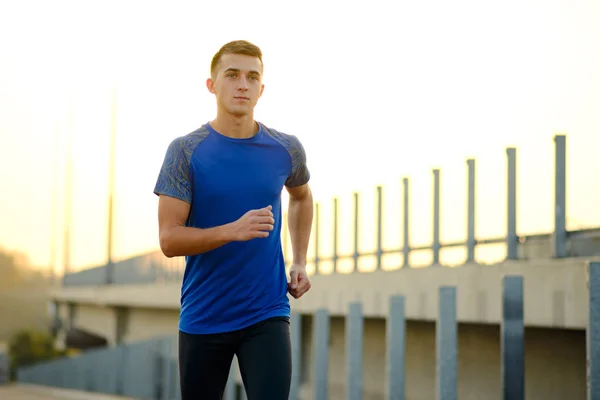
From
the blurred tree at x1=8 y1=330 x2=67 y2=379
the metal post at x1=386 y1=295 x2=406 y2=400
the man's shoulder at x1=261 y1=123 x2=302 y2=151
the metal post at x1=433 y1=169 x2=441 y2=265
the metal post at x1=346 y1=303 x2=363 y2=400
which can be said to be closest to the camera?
the man's shoulder at x1=261 y1=123 x2=302 y2=151

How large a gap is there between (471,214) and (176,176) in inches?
234

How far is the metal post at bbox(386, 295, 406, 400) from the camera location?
6.96 m

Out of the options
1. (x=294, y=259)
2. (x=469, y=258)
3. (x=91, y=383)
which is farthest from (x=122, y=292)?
(x=294, y=259)

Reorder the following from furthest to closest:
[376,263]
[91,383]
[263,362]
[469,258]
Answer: [91,383], [376,263], [469,258], [263,362]

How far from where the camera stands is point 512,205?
8773mm

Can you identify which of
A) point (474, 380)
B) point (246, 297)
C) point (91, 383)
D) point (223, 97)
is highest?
point (223, 97)

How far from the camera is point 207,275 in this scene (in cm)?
423

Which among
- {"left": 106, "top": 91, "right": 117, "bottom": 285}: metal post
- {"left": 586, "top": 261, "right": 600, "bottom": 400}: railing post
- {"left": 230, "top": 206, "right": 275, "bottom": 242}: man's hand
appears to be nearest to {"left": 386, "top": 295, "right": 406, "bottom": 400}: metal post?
{"left": 586, "top": 261, "right": 600, "bottom": 400}: railing post

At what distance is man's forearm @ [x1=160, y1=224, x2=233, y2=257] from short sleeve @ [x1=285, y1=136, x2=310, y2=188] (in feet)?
1.73

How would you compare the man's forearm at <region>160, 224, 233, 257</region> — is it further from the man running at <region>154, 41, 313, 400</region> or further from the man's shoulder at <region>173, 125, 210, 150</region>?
the man's shoulder at <region>173, 125, 210, 150</region>

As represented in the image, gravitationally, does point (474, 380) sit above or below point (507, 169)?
below

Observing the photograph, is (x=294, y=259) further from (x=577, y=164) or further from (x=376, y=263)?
A: (x=376, y=263)

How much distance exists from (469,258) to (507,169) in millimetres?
1167

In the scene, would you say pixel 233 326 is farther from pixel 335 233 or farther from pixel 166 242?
pixel 335 233
